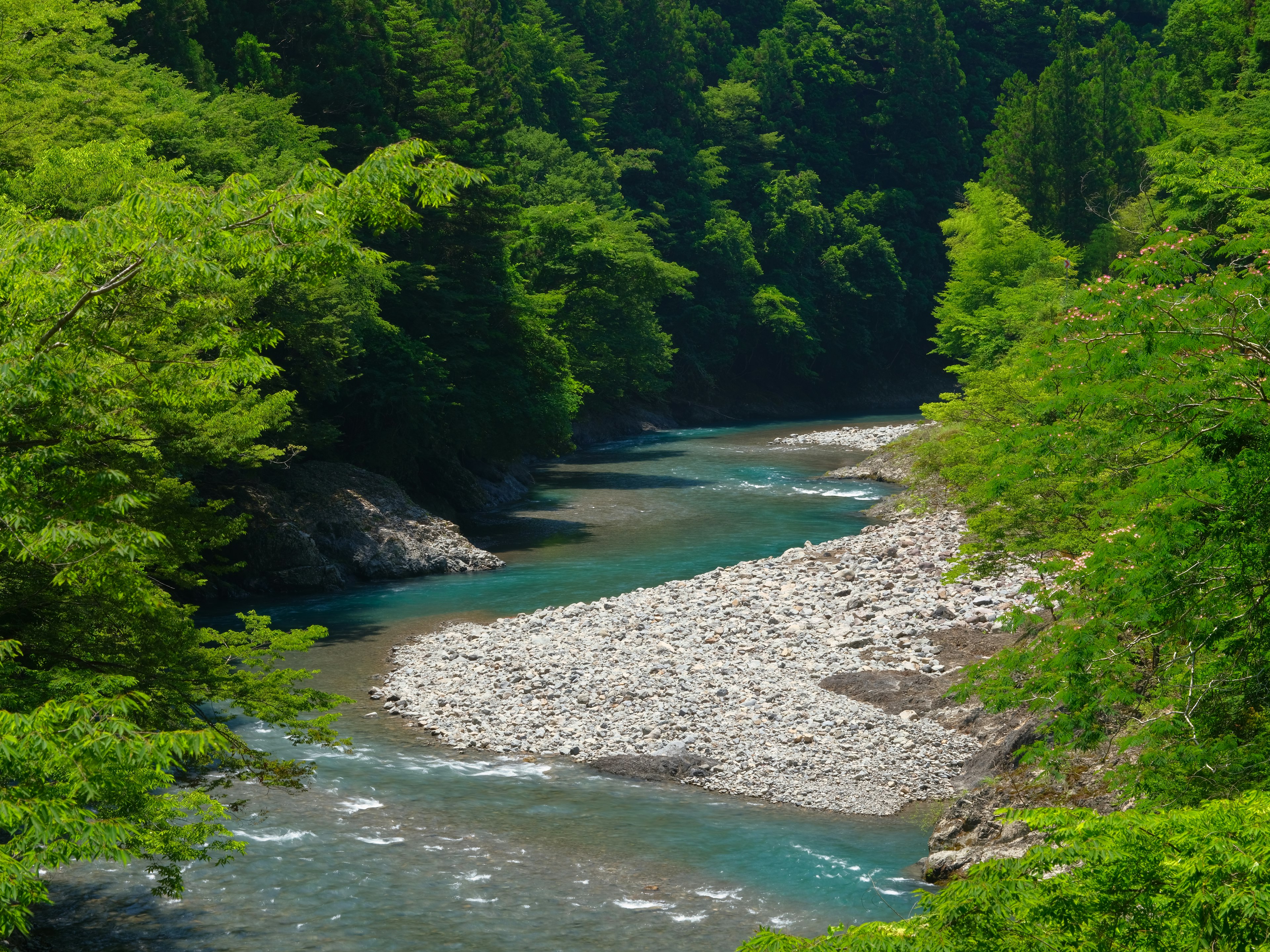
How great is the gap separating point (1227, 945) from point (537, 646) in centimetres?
1585

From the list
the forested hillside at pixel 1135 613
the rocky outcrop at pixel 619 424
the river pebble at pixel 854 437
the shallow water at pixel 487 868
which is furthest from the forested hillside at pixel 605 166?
the river pebble at pixel 854 437

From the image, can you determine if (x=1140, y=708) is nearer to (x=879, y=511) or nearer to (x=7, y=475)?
(x=7, y=475)

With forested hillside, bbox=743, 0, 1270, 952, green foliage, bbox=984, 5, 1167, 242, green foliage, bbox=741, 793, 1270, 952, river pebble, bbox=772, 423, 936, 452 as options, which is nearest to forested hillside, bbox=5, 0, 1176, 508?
green foliage, bbox=984, 5, 1167, 242

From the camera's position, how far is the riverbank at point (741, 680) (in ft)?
48.8

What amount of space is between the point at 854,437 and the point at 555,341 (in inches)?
893

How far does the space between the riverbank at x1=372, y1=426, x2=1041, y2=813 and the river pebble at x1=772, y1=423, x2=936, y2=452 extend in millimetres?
27922

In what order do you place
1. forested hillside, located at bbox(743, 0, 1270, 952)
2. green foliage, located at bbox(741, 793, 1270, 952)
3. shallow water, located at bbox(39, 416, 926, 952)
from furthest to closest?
shallow water, located at bbox(39, 416, 926, 952), forested hillside, located at bbox(743, 0, 1270, 952), green foliage, located at bbox(741, 793, 1270, 952)

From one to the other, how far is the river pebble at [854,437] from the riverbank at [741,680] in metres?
27.9

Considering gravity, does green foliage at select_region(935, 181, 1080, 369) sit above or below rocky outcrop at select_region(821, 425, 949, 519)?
above

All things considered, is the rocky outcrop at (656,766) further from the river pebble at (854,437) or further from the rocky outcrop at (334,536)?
the river pebble at (854,437)

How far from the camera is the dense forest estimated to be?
677 cm

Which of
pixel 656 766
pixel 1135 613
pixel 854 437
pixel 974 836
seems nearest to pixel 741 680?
pixel 656 766

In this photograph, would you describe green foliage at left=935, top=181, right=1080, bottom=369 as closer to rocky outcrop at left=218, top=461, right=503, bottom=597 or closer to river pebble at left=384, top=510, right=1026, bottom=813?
river pebble at left=384, top=510, right=1026, bottom=813

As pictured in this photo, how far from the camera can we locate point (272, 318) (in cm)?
2477
